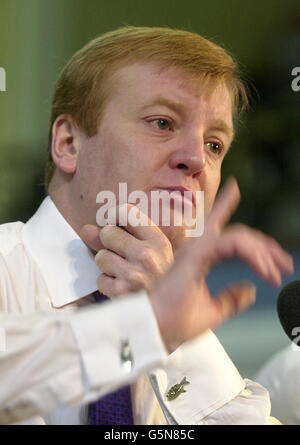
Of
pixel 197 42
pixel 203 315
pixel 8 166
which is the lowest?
pixel 8 166

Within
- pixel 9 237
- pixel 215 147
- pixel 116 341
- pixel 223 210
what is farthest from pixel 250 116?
pixel 116 341

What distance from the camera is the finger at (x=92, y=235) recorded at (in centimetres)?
117

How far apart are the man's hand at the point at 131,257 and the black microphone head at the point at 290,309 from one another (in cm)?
17

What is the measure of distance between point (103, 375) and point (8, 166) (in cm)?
232

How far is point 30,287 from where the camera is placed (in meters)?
1.13

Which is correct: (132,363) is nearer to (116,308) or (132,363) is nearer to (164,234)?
(116,308)

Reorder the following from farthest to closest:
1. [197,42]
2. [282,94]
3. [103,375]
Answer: [282,94] → [197,42] → [103,375]

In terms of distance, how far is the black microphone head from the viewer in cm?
104

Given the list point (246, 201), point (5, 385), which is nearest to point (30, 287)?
point (5, 385)

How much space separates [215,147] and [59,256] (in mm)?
331

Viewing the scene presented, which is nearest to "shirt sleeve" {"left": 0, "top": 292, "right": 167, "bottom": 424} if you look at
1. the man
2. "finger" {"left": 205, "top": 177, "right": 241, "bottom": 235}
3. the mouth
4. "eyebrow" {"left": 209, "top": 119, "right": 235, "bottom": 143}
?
"finger" {"left": 205, "top": 177, "right": 241, "bottom": 235}

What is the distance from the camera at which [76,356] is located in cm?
73

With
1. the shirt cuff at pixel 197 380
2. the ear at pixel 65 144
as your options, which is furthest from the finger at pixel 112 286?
the ear at pixel 65 144

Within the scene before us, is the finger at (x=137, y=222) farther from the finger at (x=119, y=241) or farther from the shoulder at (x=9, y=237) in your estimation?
the shoulder at (x=9, y=237)
